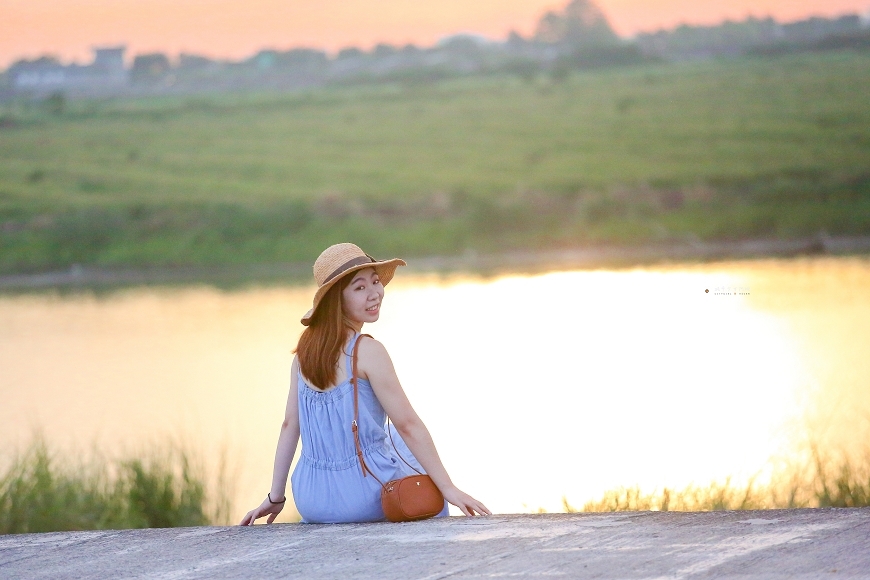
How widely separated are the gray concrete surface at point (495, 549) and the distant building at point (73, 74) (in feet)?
99.4

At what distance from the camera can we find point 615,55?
3566 cm

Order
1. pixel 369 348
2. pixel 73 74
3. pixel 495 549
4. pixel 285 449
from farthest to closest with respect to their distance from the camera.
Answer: pixel 73 74 < pixel 285 449 < pixel 369 348 < pixel 495 549

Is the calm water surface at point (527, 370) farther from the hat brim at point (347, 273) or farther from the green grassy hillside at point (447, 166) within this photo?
the green grassy hillside at point (447, 166)

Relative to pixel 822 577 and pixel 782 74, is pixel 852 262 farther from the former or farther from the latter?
pixel 822 577

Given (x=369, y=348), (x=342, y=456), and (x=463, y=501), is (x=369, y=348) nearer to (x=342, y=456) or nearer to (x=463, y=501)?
(x=342, y=456)

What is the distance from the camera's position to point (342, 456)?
12.1 ft

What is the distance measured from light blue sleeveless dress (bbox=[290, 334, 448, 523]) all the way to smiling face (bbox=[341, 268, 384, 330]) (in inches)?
3.9

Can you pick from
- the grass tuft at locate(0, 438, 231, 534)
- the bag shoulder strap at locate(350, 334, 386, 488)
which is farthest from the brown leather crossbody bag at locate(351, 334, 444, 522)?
the grass tuft at locate(0, 438, 231, 534)

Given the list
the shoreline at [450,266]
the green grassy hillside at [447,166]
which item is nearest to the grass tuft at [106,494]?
the shoreline at [450,266]

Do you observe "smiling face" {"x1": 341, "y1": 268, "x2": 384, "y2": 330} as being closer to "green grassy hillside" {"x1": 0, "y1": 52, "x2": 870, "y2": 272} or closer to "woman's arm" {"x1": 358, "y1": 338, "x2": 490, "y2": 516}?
"woman's arm" {"x1": 358, "y1": 338, "x2": 490, "y2": 516}

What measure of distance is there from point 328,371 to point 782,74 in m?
29.9

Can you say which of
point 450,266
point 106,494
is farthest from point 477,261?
point 106,494

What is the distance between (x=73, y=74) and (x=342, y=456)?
31.9 metres

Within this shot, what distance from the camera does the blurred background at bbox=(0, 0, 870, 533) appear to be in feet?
28.7
